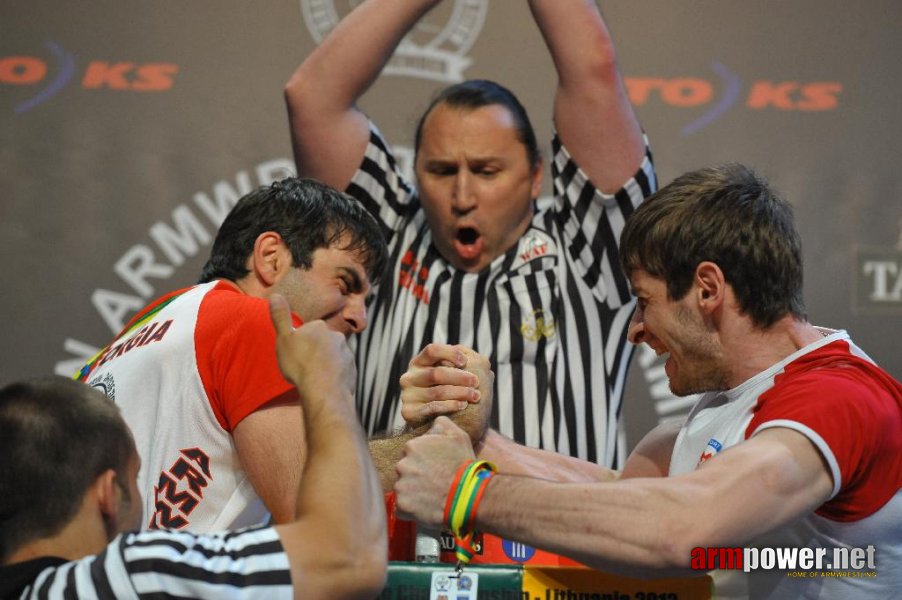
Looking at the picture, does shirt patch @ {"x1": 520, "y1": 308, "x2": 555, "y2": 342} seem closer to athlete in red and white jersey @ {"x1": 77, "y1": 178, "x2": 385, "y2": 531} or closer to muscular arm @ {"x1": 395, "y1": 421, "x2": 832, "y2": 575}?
athlete in red and white jersey @ {"x1": 77, "y1": 178, "x2": 385, "y2": 531}

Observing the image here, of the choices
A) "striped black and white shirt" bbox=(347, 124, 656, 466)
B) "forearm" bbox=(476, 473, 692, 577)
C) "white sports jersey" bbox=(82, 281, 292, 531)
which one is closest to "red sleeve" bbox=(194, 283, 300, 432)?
"white sports jersey" bbox=(82, 281, 292, 531)

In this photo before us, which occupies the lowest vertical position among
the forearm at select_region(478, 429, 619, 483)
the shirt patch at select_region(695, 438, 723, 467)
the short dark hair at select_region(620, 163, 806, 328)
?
the forearm at select_region(478, 429, 619, 483)

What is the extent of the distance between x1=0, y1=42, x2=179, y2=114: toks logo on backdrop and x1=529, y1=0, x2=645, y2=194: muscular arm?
1.36 meters

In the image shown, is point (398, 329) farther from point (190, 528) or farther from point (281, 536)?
point (281, 536)

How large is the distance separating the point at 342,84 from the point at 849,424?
6.09 ft

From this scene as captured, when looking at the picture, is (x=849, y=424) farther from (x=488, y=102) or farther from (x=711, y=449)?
(x=488, y=102)

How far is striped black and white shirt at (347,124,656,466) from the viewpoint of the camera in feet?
9.53

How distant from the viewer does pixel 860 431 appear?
5.14 ft

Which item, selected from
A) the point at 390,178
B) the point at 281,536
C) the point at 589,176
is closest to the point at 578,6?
the point at 589,176

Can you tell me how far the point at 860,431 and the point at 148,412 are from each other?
3.81 ft

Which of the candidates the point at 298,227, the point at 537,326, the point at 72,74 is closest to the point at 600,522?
the point at 298,227

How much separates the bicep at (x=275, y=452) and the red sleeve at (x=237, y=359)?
22 millimetres

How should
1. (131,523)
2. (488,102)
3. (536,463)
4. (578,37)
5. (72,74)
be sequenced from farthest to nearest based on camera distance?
1. (72,74)
2. (488,102)
3. (578,37)
4. (536,463)
5. (131,523)

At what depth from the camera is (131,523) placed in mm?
1368
